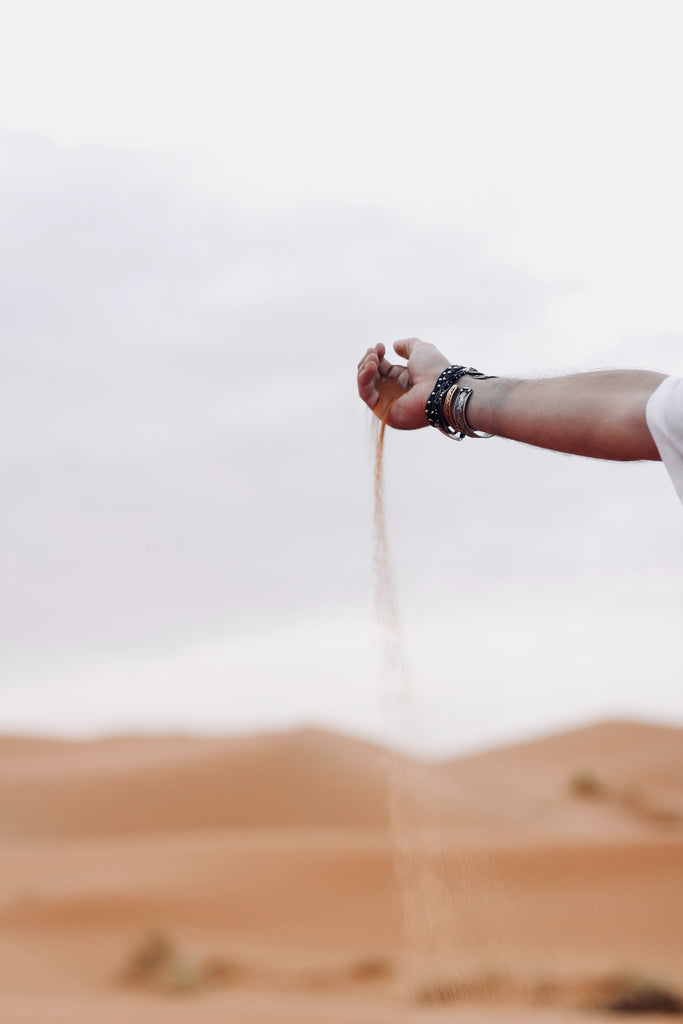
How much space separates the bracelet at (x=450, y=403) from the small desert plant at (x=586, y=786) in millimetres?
9719

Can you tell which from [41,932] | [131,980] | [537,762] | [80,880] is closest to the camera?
[131,980]

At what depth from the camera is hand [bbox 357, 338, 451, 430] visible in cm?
250

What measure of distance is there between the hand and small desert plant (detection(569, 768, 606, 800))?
9.43 meters

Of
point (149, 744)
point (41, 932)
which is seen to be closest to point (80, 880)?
point (41, 932)

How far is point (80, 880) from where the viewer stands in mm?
7730

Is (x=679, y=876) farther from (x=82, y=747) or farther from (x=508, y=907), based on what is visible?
(x=82, y=747)

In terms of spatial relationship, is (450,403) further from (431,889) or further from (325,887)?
(325,887)

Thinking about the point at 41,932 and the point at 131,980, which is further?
the point at 41,932

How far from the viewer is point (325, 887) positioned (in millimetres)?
7520

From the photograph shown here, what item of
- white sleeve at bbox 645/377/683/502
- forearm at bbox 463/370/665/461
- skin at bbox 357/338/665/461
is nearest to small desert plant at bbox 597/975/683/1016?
skin at bbox 357/338/665/461

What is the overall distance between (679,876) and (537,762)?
738 centimetres

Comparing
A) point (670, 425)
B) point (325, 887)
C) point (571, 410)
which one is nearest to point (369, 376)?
point (571, 410)

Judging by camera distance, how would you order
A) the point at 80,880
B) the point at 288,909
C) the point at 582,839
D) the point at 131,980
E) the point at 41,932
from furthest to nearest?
the point at 582,839 → the point at 80,880 → the point at 288,909 → the point at 41,932 → the point at 131,980

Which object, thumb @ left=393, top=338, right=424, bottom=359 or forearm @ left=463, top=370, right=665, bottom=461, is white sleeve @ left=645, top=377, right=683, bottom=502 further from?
thumb @ left=393, top=338, right=424, bottom=359
